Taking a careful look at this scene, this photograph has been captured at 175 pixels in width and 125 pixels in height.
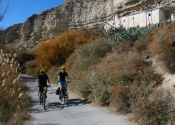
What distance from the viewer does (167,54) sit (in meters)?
13.4

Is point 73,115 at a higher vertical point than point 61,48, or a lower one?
lower

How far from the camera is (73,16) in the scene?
7369cm

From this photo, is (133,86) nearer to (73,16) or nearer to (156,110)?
(156,110)

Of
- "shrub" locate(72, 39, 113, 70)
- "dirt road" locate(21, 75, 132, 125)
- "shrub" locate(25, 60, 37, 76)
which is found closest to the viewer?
"dirt road" locate(21, 75, 132, 125)

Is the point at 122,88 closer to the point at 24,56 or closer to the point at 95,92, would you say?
the point at 95,92

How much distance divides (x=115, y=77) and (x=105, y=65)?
2052 millimetres

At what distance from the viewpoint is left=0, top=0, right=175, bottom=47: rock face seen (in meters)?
43.3

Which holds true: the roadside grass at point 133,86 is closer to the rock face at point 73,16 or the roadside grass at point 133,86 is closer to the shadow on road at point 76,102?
the shadow on road at point 76,102

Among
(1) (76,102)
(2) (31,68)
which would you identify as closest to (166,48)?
(1) (76,102)

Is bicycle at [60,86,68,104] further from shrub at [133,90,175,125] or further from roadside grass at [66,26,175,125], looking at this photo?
shrub at [133,90,175,125]

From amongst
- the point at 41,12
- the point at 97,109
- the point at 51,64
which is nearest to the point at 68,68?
the point at 51,64

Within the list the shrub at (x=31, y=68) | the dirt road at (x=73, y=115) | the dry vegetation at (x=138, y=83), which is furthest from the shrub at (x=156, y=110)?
the shrub at (x=31, y=68)

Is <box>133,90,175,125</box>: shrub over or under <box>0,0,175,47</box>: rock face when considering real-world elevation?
under

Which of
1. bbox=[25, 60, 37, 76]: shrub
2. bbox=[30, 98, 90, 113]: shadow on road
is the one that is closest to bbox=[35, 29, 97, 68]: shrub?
bbox=[25, 60, 37, 76]: shrub
